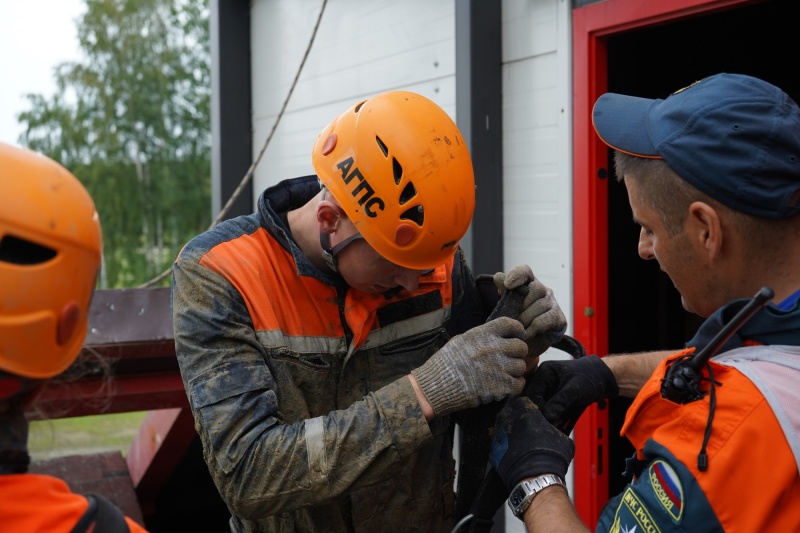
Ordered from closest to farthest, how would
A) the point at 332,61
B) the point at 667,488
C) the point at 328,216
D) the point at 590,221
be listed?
the point at 667,488 < the point at 328,216 < the point at 590,221 < the point at 332,61

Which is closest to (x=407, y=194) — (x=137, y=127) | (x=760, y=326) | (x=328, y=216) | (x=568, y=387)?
(x=328, y=216)

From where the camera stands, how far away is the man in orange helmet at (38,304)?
1314mm

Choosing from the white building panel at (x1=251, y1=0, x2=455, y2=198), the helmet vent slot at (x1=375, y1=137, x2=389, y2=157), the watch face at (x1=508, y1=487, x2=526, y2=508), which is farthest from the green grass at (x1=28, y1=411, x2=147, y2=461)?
the watch face at (x1=508, y1=487, x2=526, y2=508)

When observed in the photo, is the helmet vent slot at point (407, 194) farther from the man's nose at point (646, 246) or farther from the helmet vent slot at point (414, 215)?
the man's nose at point (646, 246)

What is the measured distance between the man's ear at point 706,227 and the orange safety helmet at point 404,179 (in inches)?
28.5

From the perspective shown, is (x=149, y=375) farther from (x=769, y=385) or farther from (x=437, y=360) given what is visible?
(x=769, y=385)

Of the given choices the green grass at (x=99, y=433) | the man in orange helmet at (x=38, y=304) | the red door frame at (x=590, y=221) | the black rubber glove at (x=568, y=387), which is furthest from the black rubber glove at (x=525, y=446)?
the green grass at (x=99, y=433)

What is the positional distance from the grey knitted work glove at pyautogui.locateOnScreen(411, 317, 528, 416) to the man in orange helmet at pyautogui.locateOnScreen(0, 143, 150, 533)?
964 millimetres

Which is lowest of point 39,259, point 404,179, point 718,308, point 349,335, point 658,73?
point 349,335

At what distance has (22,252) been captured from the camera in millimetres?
1420

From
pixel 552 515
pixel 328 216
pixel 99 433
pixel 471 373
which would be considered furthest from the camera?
pixel 99 433

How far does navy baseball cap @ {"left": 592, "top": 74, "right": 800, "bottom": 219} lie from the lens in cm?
167

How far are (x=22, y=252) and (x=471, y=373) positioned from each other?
1164mm

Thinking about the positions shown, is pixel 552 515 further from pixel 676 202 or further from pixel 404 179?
pixel 404 179
